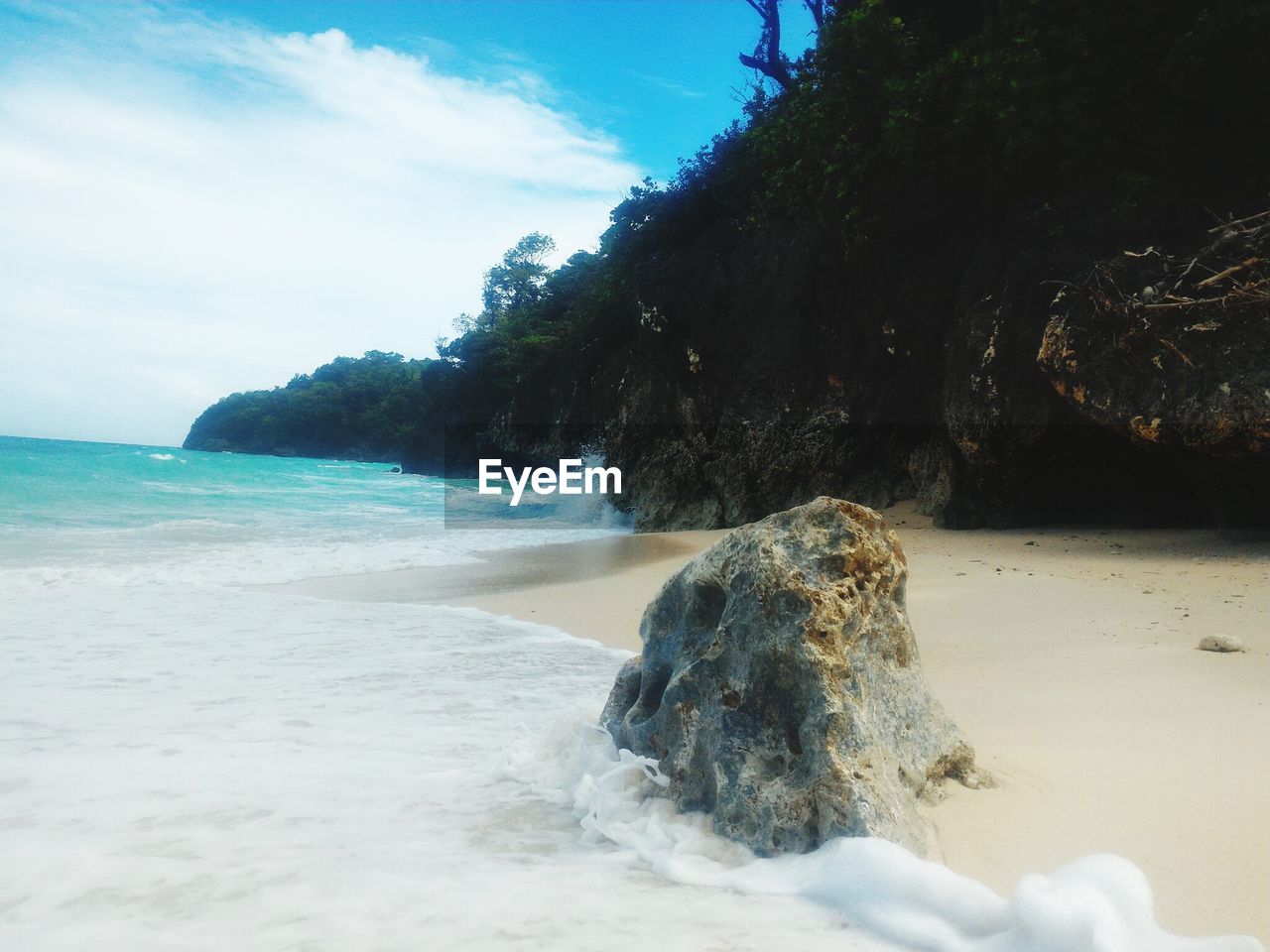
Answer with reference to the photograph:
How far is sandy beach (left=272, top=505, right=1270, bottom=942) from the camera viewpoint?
7.52ft

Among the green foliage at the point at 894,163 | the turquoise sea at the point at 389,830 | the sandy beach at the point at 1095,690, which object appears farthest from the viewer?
the green foliage at the point at 894,163

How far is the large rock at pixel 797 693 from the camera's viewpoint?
237cm

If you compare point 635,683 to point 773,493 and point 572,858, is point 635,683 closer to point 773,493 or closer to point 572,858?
point 572,858

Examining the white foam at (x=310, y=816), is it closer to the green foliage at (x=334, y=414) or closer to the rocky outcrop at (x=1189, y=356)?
the rocky outcrop at (x=1189, y=356)

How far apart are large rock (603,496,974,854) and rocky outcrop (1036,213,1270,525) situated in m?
6.09

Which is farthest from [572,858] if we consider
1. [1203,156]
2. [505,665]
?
[1203,156]

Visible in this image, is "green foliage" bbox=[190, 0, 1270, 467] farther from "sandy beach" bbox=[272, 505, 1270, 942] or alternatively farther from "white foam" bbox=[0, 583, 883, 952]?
"white foam" bbox=[0, 583, 883, 952]

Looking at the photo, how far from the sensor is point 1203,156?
8.80m

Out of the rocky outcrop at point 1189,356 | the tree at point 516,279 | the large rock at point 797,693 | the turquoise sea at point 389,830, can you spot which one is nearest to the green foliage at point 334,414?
the tree at point 516,279

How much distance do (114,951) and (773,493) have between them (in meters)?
12.3

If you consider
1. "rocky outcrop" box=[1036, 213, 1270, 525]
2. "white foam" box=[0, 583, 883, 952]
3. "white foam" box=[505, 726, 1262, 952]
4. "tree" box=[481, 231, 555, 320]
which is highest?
"tree" box=[481, 231, 555, 320]

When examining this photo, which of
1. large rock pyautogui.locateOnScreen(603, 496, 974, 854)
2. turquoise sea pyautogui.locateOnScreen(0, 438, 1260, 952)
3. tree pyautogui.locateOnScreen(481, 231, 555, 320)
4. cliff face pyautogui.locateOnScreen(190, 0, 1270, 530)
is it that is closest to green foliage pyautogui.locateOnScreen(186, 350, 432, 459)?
tree pyautogui.locateOnScreen(481, 231, 555, 320)

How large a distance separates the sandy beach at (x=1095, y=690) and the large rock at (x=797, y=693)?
0.24 m

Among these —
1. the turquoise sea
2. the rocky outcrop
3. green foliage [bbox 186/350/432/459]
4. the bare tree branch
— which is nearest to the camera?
the turquoise sea
